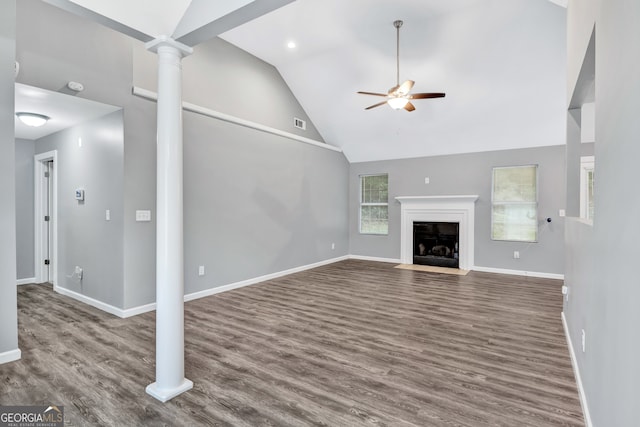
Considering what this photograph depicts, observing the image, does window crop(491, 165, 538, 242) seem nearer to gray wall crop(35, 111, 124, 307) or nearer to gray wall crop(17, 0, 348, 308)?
gray wall crop(17, 0, 348, 308)

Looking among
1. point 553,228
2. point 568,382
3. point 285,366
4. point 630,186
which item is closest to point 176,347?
point 285,366

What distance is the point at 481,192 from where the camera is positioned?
6566mm

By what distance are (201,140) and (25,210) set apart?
130 inches

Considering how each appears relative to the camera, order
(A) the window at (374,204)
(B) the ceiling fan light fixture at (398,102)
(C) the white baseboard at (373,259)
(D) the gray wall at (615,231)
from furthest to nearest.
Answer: (A) the window at (374,204)
(C) the white baseboard at (373,259)
(B) the ceiling fan light fixture at (398,102)
(D) the gray wall at (615,231)

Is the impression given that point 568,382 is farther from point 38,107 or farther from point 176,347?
point 38,107

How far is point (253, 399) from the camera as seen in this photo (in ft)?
7.09

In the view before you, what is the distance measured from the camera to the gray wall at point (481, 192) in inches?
233

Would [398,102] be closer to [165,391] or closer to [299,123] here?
[299,123]

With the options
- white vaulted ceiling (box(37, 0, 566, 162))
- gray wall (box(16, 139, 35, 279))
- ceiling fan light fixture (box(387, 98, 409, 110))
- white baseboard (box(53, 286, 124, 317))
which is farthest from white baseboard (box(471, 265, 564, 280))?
gray wall (box(16, 139, 35, 279))

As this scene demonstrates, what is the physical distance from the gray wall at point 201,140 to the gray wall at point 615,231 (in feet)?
13.8

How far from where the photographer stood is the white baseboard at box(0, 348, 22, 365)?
2.66 meters

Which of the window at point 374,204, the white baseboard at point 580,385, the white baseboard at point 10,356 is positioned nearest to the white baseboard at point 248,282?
the window at point 374,204

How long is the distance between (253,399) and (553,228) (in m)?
6.10

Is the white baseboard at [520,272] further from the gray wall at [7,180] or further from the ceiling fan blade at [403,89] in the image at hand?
the gray wall at [7,180]
